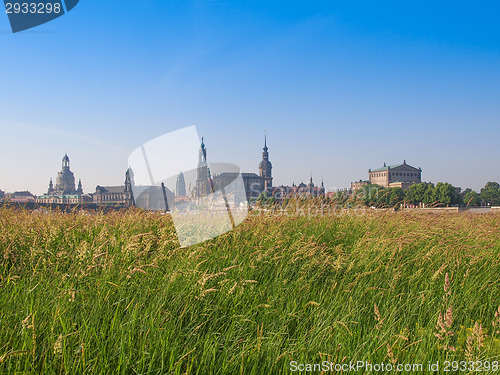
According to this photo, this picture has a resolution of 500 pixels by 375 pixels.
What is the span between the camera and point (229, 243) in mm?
4586

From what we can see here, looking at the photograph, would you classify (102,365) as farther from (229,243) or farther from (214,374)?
(229,243)

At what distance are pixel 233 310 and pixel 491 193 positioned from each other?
524 ft

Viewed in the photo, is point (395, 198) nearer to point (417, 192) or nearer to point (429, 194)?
point (429, 194)

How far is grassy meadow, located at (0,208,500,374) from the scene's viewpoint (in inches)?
81.0

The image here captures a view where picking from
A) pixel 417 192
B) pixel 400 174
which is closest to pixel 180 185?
pixel 417 192

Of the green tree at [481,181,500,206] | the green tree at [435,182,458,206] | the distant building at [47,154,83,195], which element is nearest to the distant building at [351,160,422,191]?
the green tree at [481,181,500,206]

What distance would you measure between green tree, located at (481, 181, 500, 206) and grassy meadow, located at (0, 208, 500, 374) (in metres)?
128

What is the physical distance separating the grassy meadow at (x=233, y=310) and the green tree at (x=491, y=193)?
12808 cm

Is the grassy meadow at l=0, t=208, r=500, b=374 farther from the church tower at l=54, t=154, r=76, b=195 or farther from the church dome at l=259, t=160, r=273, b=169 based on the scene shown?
the church tower at l=54, t=154, r=76, b=195

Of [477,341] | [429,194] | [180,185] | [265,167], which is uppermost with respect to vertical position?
[265,167]

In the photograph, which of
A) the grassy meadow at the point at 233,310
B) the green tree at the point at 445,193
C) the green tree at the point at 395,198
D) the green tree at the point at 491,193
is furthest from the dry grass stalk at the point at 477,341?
the green tree at the point at 491,193

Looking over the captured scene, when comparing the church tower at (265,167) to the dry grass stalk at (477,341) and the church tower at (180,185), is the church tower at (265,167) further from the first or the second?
the dry grass stalk at (477,341)

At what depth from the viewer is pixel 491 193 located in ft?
432

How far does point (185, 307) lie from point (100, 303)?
2.04ft
